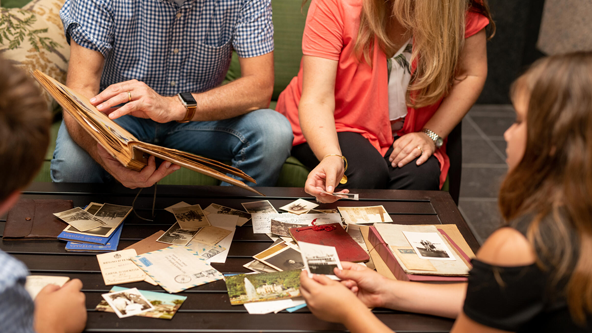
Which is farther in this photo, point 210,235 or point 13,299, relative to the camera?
point 210,235

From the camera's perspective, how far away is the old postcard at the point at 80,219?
1193mm

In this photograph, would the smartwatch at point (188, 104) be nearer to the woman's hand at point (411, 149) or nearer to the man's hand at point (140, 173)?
the man's hand at point (140, 173)

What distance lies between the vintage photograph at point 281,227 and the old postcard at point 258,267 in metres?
0.13

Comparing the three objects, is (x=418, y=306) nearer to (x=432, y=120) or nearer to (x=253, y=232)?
(x=253, y=232)

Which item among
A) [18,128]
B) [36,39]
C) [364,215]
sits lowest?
[364,215]

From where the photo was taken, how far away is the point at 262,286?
39.6 inches

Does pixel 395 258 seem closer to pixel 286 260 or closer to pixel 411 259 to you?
pixel 411 259

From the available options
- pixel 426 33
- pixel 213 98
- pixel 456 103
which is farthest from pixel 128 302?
pixel 456 103

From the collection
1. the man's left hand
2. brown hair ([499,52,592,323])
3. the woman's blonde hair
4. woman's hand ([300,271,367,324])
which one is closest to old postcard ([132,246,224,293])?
woman's hand ([300,271,367,324])

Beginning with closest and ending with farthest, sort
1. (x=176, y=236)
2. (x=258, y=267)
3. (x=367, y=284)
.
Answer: (x=367, y=284) → (x=258, y=267) → (x=176, y=236)

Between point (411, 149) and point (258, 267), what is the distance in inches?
34.9

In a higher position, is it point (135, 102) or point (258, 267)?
point (135, 102)

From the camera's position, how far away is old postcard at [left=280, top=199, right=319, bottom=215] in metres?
1.34

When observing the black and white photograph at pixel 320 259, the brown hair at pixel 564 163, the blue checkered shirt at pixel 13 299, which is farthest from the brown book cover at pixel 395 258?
the blue checkered shirt at pixel 13 299
